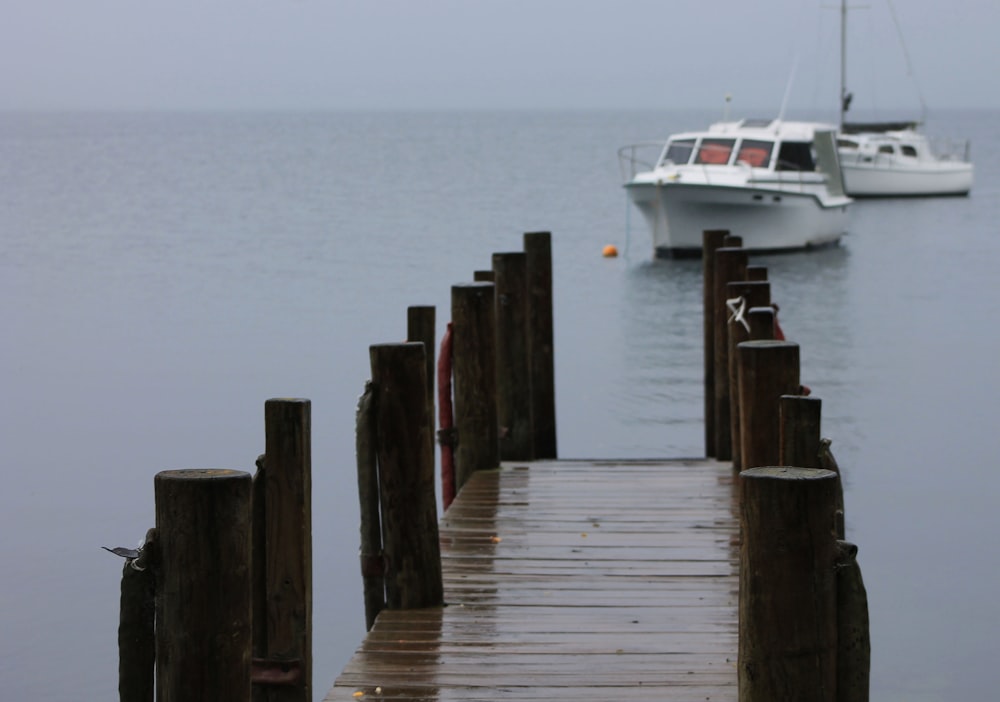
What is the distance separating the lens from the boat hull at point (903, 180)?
191 ft

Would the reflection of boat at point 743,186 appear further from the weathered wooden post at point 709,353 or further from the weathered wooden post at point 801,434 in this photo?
the weathered wooden post at point 801,434

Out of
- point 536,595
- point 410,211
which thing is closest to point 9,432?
point 536,595

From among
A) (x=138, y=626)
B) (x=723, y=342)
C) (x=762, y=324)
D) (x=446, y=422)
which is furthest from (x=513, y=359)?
(x=138, y=626)

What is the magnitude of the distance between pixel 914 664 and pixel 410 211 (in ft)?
150

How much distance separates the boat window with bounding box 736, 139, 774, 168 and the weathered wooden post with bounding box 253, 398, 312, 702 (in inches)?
1119

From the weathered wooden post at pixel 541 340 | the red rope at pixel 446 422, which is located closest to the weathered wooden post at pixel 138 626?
the red rope at pixel 446 422

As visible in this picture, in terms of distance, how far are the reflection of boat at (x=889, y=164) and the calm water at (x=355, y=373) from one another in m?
4.45

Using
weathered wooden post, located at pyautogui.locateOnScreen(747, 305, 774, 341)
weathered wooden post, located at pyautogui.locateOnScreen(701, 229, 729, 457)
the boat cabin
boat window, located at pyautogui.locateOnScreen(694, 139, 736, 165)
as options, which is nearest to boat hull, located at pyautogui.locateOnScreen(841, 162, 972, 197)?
the boat cabin

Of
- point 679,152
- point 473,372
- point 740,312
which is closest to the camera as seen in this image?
point 740,312

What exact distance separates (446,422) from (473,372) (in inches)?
16.4

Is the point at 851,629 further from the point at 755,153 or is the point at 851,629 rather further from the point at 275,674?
the point at 755,153

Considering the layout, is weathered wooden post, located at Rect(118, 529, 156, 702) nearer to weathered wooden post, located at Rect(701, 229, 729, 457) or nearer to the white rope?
the white rope

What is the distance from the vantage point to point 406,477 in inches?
246

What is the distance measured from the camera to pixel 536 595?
6668 millimetres
